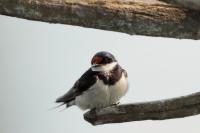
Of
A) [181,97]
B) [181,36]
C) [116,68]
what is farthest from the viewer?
[116,68]

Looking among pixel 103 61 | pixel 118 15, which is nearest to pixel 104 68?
pixel 103 61

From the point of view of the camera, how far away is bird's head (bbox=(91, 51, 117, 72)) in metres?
1.76

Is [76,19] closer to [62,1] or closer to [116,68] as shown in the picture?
[62,1]

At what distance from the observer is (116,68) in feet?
5.97

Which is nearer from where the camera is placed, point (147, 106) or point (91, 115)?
point (147, 106)

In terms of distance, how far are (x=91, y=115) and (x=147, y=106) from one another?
178 mm

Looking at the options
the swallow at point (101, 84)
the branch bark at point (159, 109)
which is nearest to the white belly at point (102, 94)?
the swallow at point (101, 84)

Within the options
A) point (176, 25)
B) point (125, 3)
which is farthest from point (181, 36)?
point (125, 3)

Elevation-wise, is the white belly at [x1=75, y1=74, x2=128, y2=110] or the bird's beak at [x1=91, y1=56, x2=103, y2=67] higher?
the bird's beak at [x1=91, y1=56, x2=103, y2=67]

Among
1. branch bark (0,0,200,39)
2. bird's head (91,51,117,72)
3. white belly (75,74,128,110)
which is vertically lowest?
white belly (75,74,128,110)

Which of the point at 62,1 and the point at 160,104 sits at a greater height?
the point at 62,1

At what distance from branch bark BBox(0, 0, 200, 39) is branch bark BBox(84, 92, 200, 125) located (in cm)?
17

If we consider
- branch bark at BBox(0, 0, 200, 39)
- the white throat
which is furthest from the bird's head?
branch bark at BBox(0, 0, 200, 39)

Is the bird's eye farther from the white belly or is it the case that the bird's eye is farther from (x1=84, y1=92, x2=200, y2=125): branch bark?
(x1=84, y1=92, x2=200, y2=125): branch bark
